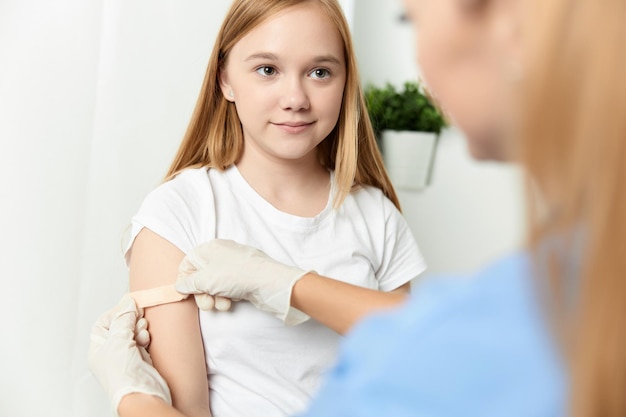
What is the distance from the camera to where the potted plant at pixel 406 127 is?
312cm

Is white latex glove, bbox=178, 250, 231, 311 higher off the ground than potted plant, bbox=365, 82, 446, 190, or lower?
lower

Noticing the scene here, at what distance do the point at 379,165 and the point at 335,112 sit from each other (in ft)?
0.83

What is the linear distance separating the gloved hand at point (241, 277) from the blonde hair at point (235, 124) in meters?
0.26

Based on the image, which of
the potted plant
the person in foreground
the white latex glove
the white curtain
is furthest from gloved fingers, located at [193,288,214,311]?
the potted plant

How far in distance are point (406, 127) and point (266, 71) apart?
1649 mm

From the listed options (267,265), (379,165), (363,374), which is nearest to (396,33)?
(379,165)

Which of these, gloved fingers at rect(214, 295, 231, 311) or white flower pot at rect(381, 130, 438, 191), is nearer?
gloved fingers at rect(214, 295, 231, 311)

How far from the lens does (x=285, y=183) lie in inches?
65.6

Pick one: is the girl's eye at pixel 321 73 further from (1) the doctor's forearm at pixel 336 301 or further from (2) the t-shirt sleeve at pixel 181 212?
(1) the doctor's forearm at pixel 336 301

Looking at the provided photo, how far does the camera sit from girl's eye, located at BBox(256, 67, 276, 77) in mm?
1562

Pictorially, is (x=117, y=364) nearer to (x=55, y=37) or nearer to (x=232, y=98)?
(x=232, y=98)

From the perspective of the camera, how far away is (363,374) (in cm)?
66

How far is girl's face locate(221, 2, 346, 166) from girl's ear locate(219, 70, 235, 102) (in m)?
0.04

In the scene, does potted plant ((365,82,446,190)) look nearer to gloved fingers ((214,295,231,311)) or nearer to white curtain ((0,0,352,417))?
white curtain ((0,0,352,417))
